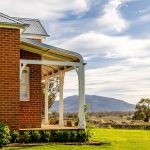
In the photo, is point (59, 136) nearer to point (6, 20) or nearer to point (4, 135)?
point (4, 135)

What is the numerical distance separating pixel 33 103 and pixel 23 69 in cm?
231

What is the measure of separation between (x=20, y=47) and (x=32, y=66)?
4.86 feet

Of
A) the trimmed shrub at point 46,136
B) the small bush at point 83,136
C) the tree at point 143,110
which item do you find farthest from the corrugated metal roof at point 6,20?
the tree at point 143,110

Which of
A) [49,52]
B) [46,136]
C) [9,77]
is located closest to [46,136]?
[46,136]

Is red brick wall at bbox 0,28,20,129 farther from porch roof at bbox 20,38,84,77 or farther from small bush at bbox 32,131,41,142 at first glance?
porch roof at bbox 20,38,84,77

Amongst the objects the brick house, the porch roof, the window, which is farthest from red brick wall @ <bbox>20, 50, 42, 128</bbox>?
the porch roof

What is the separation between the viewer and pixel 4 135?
60.7 ft

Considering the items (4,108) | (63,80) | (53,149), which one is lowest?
(53,149)

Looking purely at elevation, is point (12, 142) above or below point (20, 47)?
below

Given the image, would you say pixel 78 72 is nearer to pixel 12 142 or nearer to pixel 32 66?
pixel 32 66

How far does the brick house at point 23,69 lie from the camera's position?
65.1 feet

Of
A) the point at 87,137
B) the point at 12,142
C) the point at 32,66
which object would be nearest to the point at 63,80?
the point at 32,66

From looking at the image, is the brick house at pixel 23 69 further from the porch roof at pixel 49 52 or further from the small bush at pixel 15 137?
the small bush at pixel 15 137

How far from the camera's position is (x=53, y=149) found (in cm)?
1827
